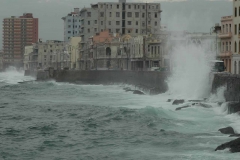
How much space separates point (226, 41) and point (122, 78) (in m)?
20.3

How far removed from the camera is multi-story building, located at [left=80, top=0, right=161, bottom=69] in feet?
493

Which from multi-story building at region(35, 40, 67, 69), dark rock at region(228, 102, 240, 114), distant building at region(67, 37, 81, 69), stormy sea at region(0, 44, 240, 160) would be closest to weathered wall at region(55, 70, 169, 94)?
stormy sea at region(0, 44, 240, 160)

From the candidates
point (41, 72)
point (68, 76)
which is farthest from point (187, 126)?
point (41, 72)

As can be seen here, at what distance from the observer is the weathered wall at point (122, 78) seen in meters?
67.6

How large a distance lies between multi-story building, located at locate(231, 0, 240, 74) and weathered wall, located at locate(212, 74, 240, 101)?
19719 mm

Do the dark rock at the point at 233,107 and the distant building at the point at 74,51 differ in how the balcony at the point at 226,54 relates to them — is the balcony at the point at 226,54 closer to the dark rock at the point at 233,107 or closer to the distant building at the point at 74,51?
the dark rock at the point at 233,107

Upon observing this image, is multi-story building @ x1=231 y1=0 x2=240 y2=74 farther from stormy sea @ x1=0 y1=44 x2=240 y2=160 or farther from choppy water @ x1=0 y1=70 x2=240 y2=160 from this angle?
choppy water @ x1=0 y1=70 x2=240 y2=160

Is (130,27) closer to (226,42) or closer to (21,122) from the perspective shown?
(226,42)

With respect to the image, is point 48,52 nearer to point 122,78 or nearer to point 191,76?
point 122,78

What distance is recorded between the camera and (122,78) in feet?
299

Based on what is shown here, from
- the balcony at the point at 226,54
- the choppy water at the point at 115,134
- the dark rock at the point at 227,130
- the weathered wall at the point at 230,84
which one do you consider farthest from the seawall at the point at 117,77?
the dark rock at the point at 227,130

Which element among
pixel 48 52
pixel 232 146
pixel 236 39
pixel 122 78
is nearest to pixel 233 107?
pixel 232 146

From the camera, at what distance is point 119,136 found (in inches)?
1304

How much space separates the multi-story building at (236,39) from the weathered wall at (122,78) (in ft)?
27.1
